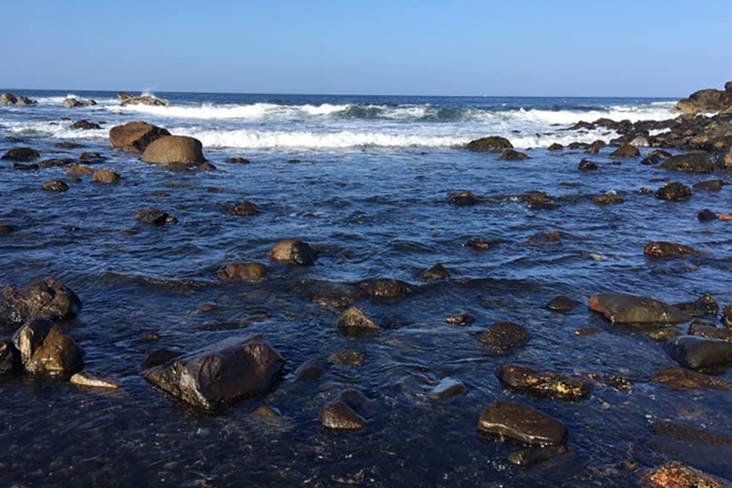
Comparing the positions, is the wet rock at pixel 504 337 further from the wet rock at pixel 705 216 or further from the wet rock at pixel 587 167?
the wet rock at pixel 587 167

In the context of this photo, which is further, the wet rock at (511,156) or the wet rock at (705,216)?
the wet rock at (511,156)

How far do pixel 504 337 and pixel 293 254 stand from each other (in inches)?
146

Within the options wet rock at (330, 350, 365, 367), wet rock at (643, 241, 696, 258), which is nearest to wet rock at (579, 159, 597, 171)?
wet rock at (643, 241, 696, 258)

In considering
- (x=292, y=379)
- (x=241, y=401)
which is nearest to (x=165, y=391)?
(x=241, y=401)

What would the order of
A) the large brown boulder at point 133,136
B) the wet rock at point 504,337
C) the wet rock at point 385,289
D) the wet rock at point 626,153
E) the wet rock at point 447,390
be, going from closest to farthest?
the wet rock at point 447,390
the wet rock at point 504,337
the wet rock at point 385,289
the large brown boulder at point 133,136
the wet rock at point 626,153

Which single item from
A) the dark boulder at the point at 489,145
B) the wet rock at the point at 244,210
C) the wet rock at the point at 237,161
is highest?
the dark boulder at the point at 489,145

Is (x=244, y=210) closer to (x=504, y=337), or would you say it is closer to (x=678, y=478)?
(x=504, y=337)

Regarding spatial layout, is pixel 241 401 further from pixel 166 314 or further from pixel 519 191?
pixel 519 191

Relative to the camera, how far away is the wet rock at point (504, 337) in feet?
19.5

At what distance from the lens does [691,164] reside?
20.0 m

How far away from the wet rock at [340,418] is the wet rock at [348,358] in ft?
3.10

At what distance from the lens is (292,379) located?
17.1 ft

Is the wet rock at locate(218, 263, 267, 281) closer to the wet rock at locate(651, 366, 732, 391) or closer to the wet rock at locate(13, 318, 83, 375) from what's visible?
the wet rock at locate(13, 318, 83, 375)

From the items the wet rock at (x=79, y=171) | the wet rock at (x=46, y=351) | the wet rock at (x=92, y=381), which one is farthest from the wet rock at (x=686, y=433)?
the wet rock at (x=79, y=171)
